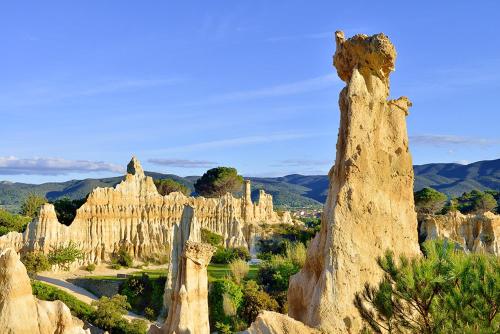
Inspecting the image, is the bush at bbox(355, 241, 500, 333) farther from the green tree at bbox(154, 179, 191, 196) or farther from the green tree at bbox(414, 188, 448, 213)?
the green tree at bbox(154, 179, 191, 196)

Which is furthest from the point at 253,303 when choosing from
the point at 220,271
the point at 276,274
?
the point at 220,271

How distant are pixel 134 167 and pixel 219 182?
87.2ft

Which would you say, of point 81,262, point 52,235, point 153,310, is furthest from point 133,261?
point 153,310

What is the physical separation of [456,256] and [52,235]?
43817 mm

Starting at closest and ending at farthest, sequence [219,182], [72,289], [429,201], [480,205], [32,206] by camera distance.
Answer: [72,289], [32,206], [429,201], [219,182], [480,205]

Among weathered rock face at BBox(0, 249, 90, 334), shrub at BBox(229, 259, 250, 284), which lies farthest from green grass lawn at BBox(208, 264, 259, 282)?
weathered rock face at BBox(0, 249, 90, 334)

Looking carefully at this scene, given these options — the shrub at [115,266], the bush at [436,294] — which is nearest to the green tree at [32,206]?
the shrub at [115,266]

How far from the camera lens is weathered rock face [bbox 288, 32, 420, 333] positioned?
13438 mm

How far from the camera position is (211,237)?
65.9 m

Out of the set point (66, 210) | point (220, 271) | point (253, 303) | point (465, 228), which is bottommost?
point (253, 303)

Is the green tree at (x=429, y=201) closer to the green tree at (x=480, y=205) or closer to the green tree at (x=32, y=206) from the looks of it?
the green tree at (x=480, y=205)

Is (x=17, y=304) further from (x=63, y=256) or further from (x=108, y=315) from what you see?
(x=63, y=256)

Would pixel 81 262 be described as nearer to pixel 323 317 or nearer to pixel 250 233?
pixel 250 233

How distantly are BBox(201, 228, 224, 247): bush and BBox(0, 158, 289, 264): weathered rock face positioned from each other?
1.27m
